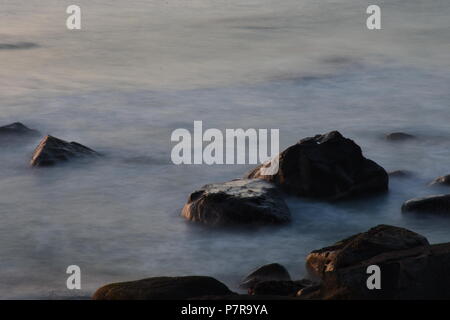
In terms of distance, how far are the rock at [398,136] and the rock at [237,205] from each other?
3.84 meters

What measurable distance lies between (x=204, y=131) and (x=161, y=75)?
423 cm

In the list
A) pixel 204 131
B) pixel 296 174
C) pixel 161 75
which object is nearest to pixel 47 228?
pixel 296 174

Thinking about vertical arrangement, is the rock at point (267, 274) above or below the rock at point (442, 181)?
below

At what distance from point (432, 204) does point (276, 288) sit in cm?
330

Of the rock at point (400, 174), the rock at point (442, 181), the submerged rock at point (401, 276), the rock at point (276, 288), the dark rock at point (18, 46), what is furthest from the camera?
the dark rock at point (18, 46)

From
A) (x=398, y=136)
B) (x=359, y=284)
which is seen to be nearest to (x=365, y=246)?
(x=359, y=284)

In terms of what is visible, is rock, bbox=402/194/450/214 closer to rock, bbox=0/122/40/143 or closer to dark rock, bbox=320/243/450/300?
dark rock, bbox=320/243/450/300

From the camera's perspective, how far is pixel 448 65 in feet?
66.0

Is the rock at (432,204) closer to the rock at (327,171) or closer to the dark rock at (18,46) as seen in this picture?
the rock at (327,171)

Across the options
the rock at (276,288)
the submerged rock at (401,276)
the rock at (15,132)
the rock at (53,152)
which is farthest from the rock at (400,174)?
the rock at (15,132)

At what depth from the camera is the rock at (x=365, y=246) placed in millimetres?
8906

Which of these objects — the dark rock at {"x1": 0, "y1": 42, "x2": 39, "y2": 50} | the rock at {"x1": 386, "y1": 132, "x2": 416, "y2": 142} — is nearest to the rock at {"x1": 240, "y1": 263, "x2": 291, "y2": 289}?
the rock at {"x1": 386, "y1": 132, "x2": 416, "y2": 142}

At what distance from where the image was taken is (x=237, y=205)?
10.9 metres

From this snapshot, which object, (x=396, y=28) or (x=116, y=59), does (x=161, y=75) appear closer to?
(x=116, y=59)
